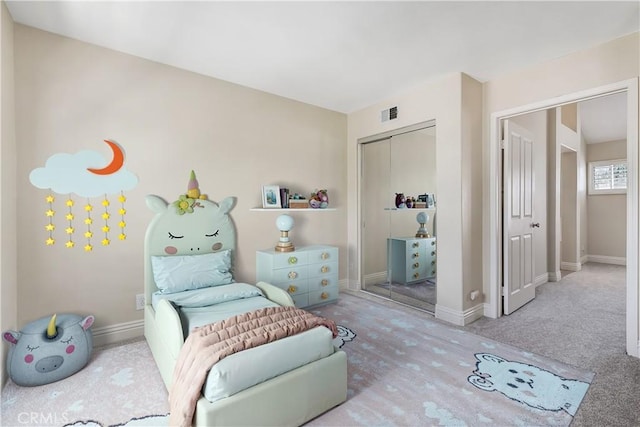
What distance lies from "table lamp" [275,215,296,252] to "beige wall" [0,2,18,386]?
211 centimetres

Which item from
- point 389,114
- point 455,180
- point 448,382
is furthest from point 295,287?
point 389,114

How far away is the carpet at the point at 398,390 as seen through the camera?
1.65 m

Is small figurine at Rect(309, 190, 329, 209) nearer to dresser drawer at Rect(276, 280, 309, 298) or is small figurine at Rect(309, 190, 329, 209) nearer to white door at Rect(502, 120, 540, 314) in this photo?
dresser drawer at Rect(276, 280, 309, 298)

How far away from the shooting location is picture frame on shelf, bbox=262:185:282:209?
335cm

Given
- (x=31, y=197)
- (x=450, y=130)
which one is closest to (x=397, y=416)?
(x=450, y=130)

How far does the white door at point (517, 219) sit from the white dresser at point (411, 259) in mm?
722

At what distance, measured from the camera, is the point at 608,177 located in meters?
5.99

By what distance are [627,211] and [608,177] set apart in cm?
507

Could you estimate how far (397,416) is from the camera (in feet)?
5.43

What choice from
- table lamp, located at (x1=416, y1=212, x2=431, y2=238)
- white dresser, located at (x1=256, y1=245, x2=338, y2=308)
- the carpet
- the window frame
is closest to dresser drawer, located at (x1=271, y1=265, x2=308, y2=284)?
white dresser, located at (x1=256, y1=245, x2=338, y2=308)

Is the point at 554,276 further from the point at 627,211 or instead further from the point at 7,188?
the point at 7,188

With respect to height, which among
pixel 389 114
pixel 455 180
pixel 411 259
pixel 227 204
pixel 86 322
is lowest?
pixel 86 322

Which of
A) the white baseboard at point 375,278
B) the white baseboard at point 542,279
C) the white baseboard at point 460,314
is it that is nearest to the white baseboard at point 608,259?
the white baseboard at point 542,279

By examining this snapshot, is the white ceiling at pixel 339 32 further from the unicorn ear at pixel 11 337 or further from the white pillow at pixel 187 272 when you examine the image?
the unicorn ear at pixel 11 337
